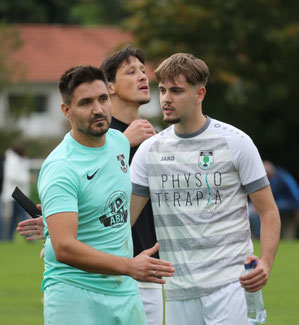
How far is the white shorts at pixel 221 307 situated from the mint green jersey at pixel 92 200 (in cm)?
60

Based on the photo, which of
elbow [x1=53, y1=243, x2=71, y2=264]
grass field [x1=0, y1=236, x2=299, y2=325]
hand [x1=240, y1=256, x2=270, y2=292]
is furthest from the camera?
grass field [x1=0, y1=236, x2=299, y2=325]

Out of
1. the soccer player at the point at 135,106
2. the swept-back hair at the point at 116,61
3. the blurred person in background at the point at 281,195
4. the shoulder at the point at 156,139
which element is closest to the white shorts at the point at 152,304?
the soccer player at the point at 135,106

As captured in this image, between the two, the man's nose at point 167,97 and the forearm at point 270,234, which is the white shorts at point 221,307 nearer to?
the forearm at point 270,234

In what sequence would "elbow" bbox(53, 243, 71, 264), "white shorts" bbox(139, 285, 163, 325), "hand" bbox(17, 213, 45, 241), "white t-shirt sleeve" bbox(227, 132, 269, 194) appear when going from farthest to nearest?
1. "white shorts" bbox(139, 285, 163, 325)
2. "hand" bbox(17, 213, 45, 241)
3. "white t-shirt sleeve" bbox(227, 132, 269, 194)
4. "elbow" bbox(53, 243, 71, 264)

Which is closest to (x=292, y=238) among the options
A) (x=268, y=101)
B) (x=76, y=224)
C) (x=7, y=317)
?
(x=268, y=101)

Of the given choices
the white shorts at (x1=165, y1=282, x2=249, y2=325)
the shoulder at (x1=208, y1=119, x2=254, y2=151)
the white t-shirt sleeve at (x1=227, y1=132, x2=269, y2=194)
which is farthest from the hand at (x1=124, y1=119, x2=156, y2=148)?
the white shorts at (x1=165, y1=282, x2=249, y2=325)

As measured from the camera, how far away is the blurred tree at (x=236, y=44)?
32344 millimetres

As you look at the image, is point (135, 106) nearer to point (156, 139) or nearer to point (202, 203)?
point (156, 139)

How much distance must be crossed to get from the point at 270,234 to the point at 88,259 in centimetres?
129

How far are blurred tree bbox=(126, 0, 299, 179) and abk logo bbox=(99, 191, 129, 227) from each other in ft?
89.1

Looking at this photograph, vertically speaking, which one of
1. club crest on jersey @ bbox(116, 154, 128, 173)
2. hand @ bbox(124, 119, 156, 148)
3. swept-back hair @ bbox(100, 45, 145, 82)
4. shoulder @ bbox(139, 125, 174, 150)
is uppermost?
swept-back hair @ bbox(100, 45, 145, 82)

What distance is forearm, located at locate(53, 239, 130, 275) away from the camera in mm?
4723

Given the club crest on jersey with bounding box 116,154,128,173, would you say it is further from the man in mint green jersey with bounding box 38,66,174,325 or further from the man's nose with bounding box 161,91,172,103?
the man's nose with bounding box 161,91,172,103

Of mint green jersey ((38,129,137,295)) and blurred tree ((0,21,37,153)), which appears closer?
mint green jersey ((38,129,137,295))
